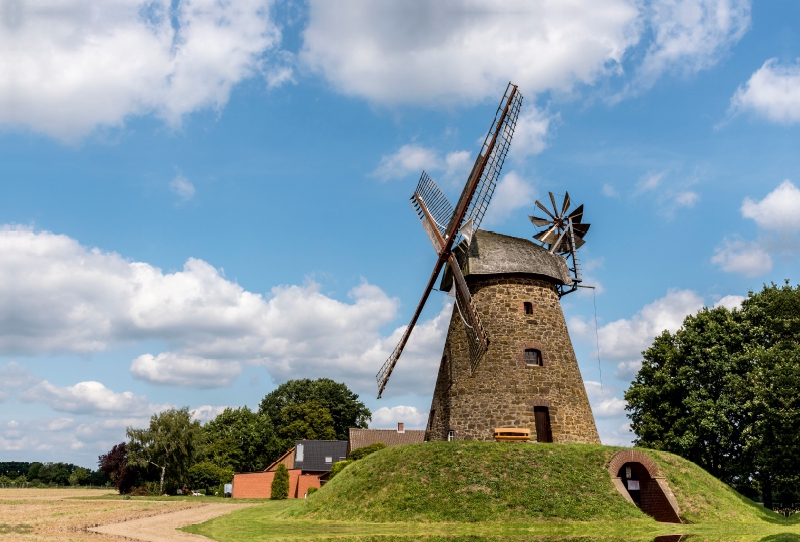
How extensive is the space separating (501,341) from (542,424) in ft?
13.4

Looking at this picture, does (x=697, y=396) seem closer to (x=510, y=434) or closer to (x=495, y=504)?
(x=510, y=434)

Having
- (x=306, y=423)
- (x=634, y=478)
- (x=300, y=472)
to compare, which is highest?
(x=306, y=423)

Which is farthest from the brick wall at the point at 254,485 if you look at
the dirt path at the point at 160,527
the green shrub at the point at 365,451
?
the dirt path at the point at 160,527

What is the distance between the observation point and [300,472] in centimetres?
5484

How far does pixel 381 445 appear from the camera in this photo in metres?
48.4

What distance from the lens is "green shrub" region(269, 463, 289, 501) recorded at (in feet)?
154

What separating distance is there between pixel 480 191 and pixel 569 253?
7.66 metres

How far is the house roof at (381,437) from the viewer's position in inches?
2199

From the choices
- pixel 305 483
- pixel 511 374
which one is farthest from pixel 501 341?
pixel 305 483

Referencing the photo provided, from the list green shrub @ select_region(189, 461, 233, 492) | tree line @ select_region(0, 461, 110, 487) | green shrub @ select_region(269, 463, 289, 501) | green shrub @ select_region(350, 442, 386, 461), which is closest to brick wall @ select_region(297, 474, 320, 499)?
green shrub @ select_region(269, 463, 289, 501)

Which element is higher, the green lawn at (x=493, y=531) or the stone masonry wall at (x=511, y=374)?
the stone masonry wall at (x=511, y=374)

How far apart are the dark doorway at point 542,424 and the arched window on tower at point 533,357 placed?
82.2 inches

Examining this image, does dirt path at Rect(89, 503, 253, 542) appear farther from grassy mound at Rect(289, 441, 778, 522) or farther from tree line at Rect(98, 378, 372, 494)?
tree line at Rect(98, 378, 372, 494)

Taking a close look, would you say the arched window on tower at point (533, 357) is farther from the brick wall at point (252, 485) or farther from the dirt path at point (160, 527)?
the brick wall at point (252, 485)
